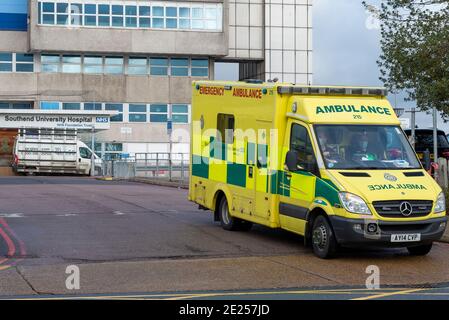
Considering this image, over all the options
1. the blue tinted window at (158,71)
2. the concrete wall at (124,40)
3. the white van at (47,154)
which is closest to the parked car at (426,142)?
the white van at (47,154)

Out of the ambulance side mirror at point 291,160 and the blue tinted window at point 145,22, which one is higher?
the blue tinted window at point 145,22

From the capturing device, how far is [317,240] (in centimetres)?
1295

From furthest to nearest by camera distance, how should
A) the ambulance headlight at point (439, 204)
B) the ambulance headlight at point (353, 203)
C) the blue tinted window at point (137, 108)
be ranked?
the blue tinted window at point (137, 108) < the ambulance headlight at point (439, 204) < the ambulance headlight at point (353, 203)

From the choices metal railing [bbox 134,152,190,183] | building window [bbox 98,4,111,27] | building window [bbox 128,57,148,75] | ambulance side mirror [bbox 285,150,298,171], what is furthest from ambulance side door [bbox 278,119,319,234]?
building window [bbox 128,57,148,75]

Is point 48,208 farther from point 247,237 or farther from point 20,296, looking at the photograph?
point 20,296

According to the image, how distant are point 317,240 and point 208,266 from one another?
1929 millimetres

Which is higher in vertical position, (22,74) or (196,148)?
(22,74)

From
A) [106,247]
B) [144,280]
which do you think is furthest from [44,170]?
[144,280]

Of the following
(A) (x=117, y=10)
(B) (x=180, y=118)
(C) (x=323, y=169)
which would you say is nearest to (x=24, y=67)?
(A) (x=117, y=10)

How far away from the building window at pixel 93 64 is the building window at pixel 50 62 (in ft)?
7.38

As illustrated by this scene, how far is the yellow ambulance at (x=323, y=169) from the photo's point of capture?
12.3 m

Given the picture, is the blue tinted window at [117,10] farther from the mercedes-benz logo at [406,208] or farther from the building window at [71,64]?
the mercedes-benz logo at [406,208]

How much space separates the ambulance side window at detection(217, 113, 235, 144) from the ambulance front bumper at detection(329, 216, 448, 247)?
3.88m

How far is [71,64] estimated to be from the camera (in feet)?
212
